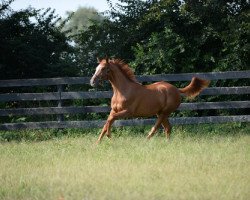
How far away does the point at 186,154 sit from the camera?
9.98 metres

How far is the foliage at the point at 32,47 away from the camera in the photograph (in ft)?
56.3

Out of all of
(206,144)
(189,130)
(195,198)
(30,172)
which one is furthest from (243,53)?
(195,198)

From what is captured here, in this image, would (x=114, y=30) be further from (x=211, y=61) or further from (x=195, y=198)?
(x=195, y=198)

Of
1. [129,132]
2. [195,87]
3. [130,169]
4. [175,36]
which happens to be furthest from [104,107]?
[130,169]

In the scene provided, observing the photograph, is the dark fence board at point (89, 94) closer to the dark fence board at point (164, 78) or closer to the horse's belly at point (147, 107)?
the dark fence board at point (164, 78)

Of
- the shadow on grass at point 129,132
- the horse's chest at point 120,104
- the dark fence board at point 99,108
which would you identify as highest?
the horse's chest at point 120,104

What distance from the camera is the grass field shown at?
7.08 meters

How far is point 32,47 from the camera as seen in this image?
1770 centimetres

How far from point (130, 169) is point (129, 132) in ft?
20.7

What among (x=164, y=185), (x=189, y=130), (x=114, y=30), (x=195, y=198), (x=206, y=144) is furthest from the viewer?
(x=114, y=30)

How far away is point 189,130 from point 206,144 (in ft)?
10.9

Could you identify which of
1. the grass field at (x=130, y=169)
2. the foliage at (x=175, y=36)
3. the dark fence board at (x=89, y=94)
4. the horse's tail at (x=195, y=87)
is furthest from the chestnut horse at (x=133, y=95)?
the foliage at (x=175, y=36)

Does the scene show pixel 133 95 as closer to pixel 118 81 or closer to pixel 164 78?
pixel 118 81

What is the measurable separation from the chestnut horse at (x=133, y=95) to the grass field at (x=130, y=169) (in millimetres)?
633
